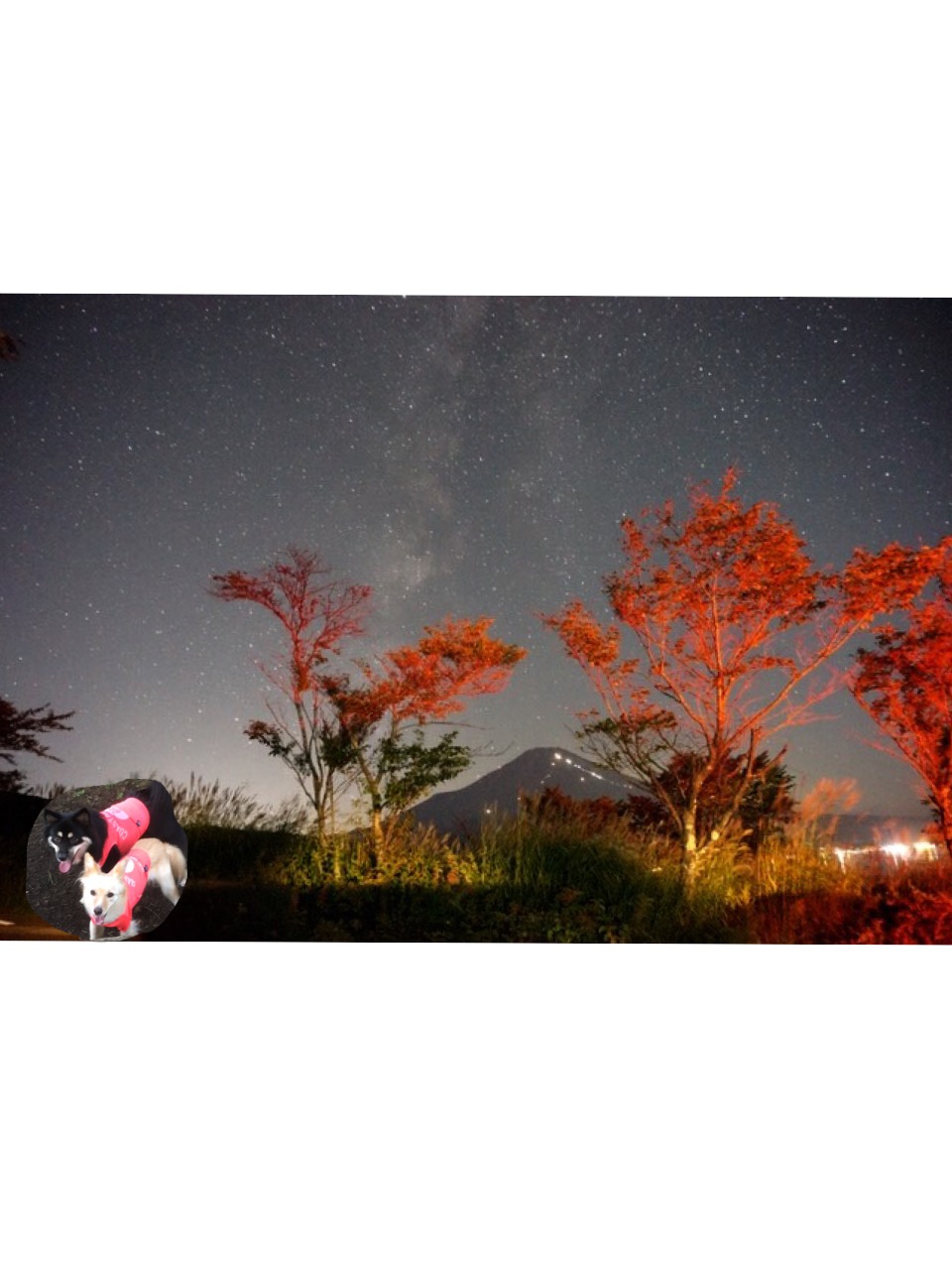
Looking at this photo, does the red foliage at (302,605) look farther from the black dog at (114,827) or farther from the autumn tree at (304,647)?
the black dog at (114,827)

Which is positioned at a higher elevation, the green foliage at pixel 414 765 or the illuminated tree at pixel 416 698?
the illuminated tree at pixel 416 698

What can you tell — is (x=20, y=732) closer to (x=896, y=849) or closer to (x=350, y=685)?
(x=350, y=685)

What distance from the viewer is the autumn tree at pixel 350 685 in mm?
5145

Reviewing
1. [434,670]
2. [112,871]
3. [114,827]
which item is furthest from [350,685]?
[112,871]

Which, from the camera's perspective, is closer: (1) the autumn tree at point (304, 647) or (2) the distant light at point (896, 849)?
(2) the distant light at point (896, 849)

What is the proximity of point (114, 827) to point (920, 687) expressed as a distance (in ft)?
13.7

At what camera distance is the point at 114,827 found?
4.52m

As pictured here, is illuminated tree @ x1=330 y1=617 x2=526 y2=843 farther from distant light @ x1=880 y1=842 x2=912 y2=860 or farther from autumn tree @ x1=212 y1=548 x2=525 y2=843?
distant light @ x1=880 y1=842 x2=912 y2=860

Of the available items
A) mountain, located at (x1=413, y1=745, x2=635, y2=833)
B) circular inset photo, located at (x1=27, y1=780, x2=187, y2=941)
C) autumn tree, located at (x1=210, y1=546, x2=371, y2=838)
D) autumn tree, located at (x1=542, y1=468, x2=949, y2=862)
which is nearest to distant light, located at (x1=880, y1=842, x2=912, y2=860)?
autumn tree, located at (x1=542, y1=468, x2=949, y2=862)

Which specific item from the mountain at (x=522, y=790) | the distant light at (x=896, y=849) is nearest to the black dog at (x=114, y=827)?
the mountain at (x=522, y=790)

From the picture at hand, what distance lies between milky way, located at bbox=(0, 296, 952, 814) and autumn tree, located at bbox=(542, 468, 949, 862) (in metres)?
0.13

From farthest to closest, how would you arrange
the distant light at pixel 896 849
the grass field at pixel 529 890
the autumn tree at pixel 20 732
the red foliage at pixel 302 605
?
1. the red foliage at pixel 302 605
2. the autumn tree at pixel 20 732
3. the distant light at pixel 896 849
4. the grass field at pixel 529 890
